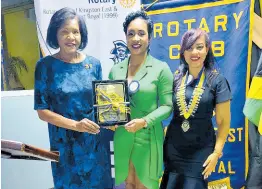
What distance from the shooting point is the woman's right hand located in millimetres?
1924

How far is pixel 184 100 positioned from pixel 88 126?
1.79 feet

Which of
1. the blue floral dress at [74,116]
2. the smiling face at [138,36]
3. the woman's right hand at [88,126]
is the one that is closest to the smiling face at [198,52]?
the smiling face at [138,36]

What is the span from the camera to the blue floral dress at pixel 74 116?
6.38 feet

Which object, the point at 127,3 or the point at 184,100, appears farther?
the point at 127,3

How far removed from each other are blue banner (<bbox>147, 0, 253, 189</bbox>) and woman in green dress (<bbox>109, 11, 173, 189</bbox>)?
7 centimetres

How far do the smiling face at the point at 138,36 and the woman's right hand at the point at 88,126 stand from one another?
1.52 feet

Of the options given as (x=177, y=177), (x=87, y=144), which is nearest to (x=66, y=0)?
(x=87, y=144)

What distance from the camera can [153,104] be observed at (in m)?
1.85

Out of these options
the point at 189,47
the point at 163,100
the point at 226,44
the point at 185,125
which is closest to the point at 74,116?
the point at 163,100

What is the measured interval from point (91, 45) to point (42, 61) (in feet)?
0.97

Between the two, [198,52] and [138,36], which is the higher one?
[138,36]

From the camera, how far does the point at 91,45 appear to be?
6.47 ft

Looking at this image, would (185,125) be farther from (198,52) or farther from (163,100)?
(198,52)

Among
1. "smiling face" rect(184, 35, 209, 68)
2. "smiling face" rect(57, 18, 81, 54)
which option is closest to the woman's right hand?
"smiling face" rect(57, 18, 81, 54)
